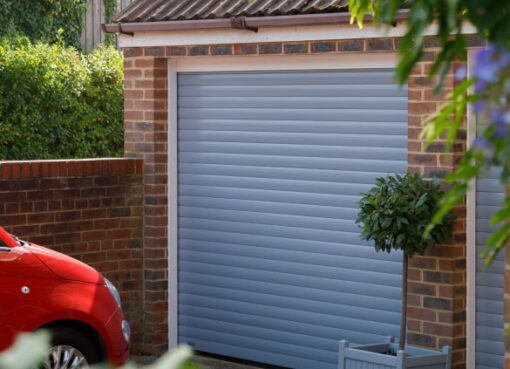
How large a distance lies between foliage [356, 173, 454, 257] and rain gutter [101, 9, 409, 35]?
131 centimetres

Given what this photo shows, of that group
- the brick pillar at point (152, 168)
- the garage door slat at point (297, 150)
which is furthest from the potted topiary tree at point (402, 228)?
the brick pillar at point (152, 168)

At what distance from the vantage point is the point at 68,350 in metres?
6.23

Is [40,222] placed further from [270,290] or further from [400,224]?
[400,224]

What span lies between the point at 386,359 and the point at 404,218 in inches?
42.1

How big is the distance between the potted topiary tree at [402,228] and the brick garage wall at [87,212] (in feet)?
8.98

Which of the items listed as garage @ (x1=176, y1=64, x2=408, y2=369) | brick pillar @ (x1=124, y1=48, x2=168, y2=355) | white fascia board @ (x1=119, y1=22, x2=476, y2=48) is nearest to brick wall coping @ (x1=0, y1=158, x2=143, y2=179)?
brick pillar @ (x1=124, y1=48, x2=168, y2=355)

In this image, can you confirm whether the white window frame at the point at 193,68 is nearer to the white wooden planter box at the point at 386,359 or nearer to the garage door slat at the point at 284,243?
the garage door slat at the point at 284,243

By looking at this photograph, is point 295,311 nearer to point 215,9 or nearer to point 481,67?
point 215,9

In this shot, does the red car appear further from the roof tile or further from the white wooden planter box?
the roof tile

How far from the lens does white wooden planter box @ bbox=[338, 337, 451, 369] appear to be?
6.91 meters

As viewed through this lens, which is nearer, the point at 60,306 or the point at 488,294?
the point at 60,306

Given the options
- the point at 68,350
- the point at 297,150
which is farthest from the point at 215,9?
the point at 68,350

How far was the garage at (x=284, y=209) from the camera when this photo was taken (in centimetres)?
802

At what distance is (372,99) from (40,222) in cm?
312
